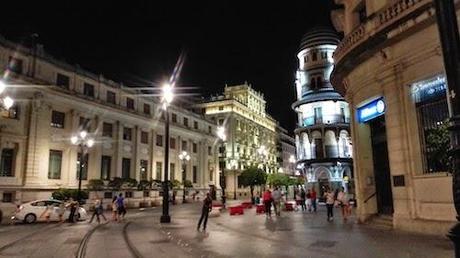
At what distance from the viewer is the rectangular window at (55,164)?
4000cm

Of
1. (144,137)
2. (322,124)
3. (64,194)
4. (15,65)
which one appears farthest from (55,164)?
(322,124)

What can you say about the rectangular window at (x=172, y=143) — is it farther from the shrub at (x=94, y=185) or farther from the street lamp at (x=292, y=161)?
the street lamp at (x=292, y=161)

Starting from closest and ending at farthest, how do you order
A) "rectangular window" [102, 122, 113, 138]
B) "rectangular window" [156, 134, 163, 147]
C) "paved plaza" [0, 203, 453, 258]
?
1. "paved plaza" [0, 203, 453, 258]
2. "rectangular window" [102, 122, 113, 138]
3. "rectangular window" [156, 134, 163, 147]

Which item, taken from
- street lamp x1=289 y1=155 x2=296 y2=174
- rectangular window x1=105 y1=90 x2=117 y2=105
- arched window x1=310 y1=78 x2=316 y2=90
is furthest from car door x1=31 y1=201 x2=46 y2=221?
street lamp x1=289 y1=155 x2=296 y2=174

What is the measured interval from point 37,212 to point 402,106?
2239 cm

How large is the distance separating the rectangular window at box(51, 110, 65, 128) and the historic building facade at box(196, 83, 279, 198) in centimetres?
4082

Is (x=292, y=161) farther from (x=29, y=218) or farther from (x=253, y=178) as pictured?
(x=29, y=218)

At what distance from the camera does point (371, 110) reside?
16.8 m

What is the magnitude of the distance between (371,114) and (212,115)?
68.0 m

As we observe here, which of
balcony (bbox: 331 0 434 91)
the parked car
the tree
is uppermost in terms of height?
balcony (bbox: 331 0 434 91)

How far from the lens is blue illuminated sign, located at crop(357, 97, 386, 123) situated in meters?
15.9

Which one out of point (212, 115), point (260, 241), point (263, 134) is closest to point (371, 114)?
point (260, 241)

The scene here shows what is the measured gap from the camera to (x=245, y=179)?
212ft

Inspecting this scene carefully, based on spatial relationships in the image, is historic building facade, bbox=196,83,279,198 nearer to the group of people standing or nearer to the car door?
the group of people standing
